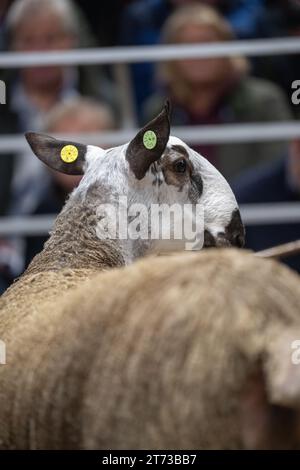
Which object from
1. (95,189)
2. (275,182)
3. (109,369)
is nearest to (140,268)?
(109,369)

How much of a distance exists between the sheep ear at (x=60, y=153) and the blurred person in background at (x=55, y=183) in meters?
1.93

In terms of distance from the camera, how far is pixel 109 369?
302cm

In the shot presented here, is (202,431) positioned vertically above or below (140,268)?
below

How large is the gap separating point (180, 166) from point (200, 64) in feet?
8.19

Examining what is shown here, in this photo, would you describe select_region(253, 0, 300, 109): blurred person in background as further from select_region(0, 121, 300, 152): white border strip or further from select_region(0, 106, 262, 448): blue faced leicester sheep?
select_region(0, 106, 262, 448): blue faced leicester sheep

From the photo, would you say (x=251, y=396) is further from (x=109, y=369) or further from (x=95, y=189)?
(x=95, y=189)

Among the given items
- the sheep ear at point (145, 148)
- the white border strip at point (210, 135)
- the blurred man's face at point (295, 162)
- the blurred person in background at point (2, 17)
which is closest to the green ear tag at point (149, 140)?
the sheep ear at point (145, 148)

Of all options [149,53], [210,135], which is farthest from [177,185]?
[149,53]

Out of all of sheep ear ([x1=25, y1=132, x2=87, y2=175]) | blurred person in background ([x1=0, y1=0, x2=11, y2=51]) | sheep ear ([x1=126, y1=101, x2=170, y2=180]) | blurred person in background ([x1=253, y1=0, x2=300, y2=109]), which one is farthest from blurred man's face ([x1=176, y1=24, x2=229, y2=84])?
sheep ear ([x1=126, y1=101, x2=170, y2=180])

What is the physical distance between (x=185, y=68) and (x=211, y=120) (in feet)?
1.16

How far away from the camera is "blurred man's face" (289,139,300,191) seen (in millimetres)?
7262

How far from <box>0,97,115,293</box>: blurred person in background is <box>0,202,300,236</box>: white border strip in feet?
0.30

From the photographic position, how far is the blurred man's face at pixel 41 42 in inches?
298

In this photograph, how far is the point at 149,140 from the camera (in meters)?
4.90
